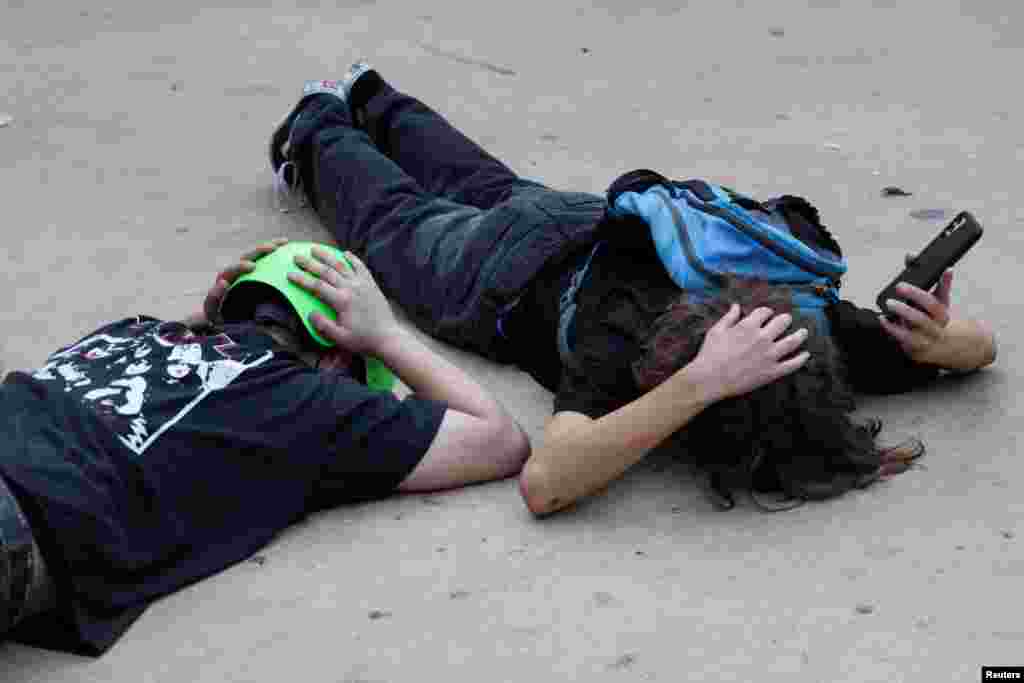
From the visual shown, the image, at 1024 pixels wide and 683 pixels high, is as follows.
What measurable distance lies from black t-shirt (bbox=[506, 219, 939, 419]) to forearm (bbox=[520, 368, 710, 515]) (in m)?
0.09

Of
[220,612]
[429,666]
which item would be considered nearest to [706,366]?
[429,666]

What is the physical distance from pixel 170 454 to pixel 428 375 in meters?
0.49

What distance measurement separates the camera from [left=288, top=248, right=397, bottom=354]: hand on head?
2.45 meters

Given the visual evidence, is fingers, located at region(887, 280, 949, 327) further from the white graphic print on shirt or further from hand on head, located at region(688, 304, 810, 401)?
the white graphic print on shirt

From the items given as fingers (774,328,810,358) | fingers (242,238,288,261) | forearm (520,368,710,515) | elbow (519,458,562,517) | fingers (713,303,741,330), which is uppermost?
fingers (713,303,741,330)

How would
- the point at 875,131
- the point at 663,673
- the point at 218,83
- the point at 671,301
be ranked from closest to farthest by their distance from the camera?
the point at 663,673, the point at 671,301, the point at 875,131, the point at 218,83

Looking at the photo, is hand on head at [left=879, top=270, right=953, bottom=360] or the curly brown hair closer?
the curly brown hair

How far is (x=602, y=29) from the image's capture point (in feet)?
15.8

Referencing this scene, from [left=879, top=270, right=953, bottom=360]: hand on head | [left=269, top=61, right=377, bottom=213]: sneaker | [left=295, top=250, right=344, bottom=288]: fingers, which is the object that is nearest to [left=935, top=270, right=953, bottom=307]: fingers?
[left=879, top=270, right=953, bottom=360]: hand on head

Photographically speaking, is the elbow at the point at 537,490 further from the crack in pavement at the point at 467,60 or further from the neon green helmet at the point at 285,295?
the crack in pavement at the point at 467,60

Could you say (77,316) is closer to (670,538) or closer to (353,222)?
(353,222)

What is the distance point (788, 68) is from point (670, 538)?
2550mm

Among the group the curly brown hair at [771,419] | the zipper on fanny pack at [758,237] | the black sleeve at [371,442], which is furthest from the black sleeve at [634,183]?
the black sleeve at [371,442]

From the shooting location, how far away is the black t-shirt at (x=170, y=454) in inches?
82.1
